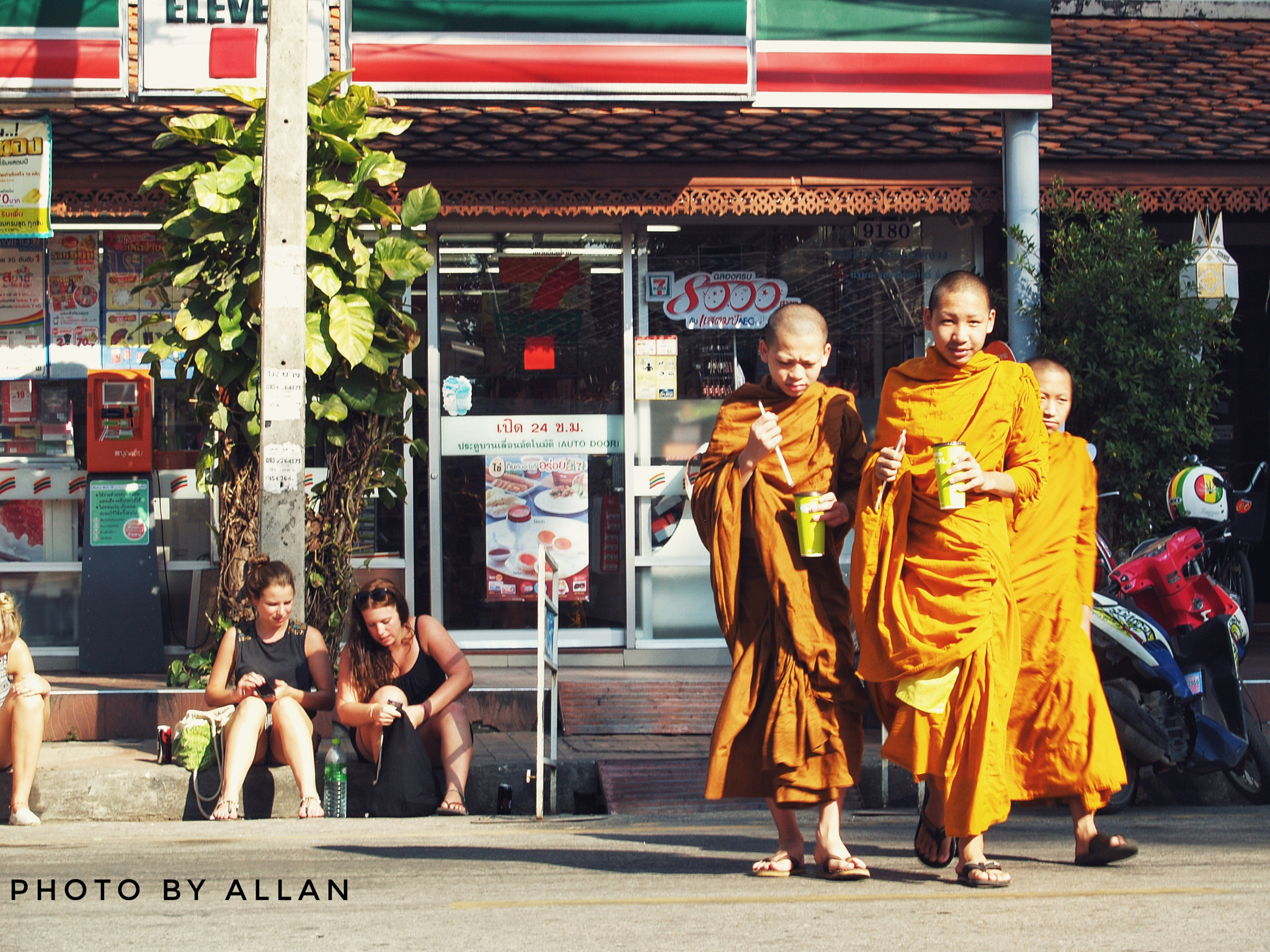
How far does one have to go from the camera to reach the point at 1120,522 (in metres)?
7.74

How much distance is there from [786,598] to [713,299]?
4.75 metres

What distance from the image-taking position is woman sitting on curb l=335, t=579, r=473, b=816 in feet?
18.7

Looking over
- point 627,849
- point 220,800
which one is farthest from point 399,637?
point 627,849

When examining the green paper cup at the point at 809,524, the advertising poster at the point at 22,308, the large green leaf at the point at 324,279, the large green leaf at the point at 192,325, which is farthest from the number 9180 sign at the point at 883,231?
the advertising poster at the point at 22,308

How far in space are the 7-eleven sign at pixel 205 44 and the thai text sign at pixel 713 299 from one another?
7.97ft

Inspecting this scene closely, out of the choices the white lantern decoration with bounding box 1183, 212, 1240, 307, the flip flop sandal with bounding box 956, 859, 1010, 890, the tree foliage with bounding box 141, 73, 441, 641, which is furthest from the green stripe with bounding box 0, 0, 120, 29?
the flip flop sandal with bounding box 956, 859, 1010, 890

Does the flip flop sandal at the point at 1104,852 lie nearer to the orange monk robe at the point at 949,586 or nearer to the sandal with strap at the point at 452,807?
the orange monk robe at the point at 949,586

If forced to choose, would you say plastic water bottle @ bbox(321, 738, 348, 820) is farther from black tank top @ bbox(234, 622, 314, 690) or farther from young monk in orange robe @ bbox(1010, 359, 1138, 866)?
young monk in orange robe @ bbox(1010, 359, 1138, 866)

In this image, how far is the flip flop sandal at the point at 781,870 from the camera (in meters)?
4.16

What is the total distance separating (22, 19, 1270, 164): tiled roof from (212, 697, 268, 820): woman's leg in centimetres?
354

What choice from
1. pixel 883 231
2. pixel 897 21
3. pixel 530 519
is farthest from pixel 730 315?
pixel 897 21

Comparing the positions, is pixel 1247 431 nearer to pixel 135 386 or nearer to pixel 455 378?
pixel 455 378

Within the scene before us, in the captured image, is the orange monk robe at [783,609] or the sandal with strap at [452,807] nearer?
the orange monk robe at [783,609]

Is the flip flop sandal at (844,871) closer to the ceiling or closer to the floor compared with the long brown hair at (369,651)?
closer to the floor
